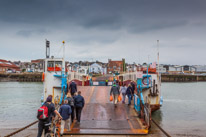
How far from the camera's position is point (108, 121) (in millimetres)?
12523

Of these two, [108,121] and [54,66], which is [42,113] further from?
[54,66]

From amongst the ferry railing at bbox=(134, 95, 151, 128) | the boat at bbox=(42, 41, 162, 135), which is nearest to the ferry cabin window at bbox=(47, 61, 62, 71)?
the boat at bbox=(42, 41, 162, 135)

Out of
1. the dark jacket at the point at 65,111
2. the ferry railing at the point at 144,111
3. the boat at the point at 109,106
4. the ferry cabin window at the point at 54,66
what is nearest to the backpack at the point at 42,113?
the dark jacket at the point at 65,111

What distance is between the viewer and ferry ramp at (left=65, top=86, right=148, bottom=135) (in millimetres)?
10875

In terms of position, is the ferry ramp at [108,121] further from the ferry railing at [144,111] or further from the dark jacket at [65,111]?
the dark jacket at [65,111]

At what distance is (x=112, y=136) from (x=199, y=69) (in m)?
183

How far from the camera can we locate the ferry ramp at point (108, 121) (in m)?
10.9

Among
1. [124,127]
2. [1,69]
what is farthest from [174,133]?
[1,69]

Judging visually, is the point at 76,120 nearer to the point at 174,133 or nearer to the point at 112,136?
the point at 112,136

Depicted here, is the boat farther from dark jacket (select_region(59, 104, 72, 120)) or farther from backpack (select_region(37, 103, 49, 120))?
backpack (select_region(37, 103, 49, 120))

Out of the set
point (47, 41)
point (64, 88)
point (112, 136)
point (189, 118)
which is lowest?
point (189, 118)

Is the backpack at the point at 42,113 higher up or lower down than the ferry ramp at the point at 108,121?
higher up

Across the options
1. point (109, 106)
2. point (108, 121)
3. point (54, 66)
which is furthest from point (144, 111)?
point (54, 66)

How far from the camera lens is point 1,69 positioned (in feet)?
366
